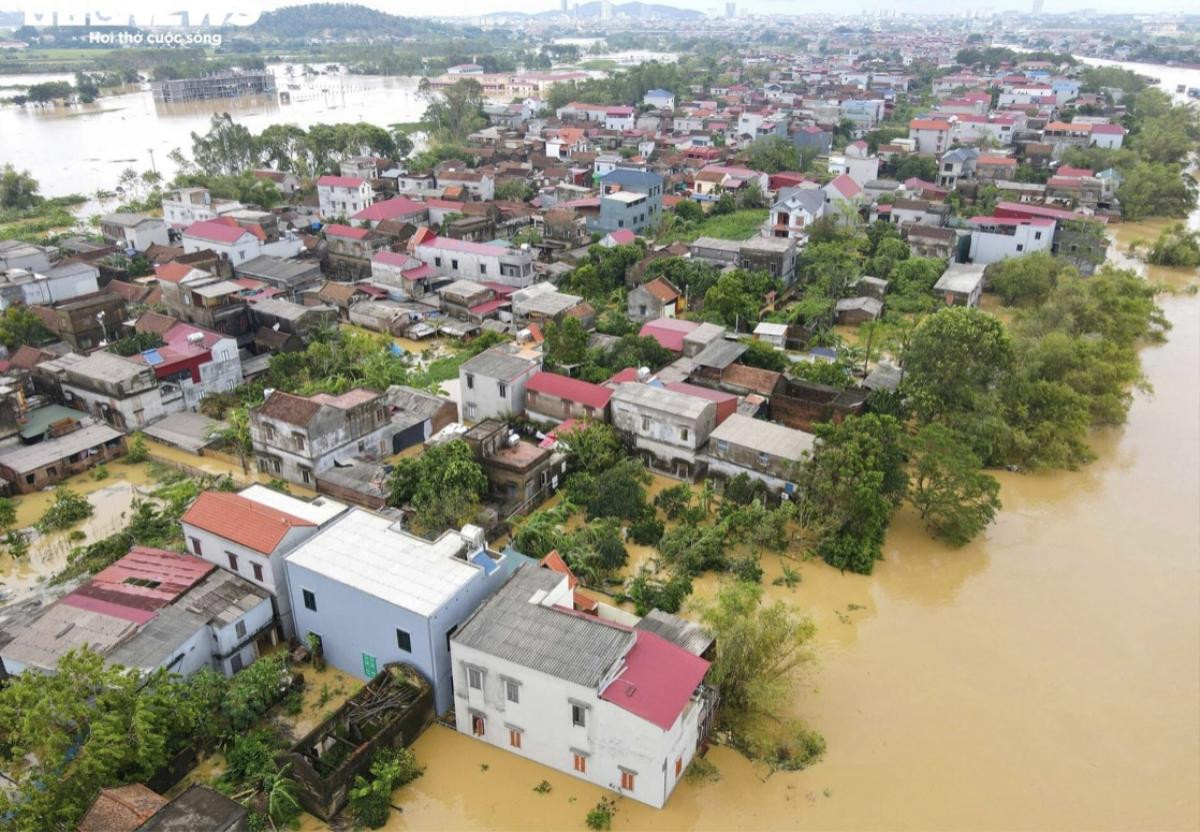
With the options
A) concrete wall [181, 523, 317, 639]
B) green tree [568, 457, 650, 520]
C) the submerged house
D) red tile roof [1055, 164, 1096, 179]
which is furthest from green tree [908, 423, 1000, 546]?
red tile roof [1055, 164, 1096, 179]

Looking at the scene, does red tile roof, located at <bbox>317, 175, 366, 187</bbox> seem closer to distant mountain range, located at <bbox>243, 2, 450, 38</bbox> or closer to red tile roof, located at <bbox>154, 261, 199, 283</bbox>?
red tile roof, located at <bbox>154, 261, 199, 283</bbox>

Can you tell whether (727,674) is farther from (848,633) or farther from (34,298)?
(34,298)

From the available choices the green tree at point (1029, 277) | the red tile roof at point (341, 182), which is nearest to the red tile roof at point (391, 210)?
the red tile roof at point (341, 182)

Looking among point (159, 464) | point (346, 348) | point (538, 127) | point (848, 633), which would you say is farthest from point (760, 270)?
point (538, 127)

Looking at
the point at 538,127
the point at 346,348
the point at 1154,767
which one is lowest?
the point at 1154,767

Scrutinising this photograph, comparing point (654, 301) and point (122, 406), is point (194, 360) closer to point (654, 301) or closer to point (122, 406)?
point (122, 406)

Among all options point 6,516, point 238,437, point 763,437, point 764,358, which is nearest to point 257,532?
point 238,437
